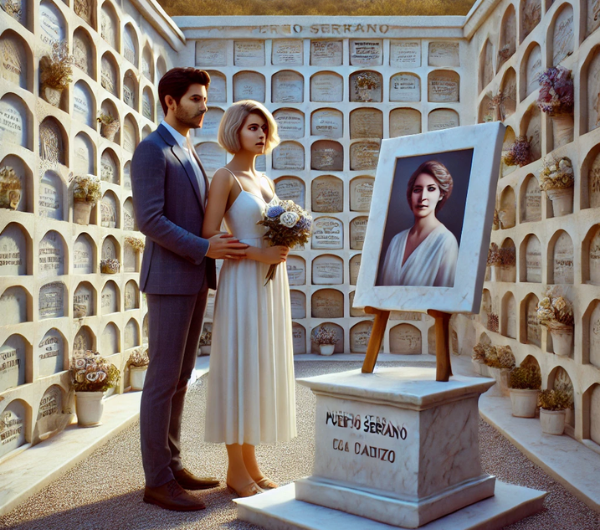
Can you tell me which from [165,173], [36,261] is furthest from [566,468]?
[36,261]

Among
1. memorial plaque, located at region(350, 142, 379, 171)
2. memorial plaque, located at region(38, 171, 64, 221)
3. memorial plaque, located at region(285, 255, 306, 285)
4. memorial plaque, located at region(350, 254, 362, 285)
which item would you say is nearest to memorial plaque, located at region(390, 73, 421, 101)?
memorial plaque, located at region(350, 142, 379, 171)

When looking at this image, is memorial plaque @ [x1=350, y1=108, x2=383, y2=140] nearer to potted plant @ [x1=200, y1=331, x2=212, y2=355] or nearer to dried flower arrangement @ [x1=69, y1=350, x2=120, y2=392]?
potted plant @ [x1=200, y1=331, x2=212, y2=355]

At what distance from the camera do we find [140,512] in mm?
2479

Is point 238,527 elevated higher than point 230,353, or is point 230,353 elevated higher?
point 230,353

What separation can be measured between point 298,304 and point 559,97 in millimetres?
3793

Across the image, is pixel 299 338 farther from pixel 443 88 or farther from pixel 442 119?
pixel 443 88

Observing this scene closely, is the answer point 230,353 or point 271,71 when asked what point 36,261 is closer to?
point 230,353

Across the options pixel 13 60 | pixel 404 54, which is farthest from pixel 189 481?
pixel 404 54

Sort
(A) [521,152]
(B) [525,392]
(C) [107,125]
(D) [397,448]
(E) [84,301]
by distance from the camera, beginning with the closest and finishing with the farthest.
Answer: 1. (D) [397,448]
2. (B) [525,392]
3. (E) [84,301]
4. (A) [521,152]
5. (C) [107,125]

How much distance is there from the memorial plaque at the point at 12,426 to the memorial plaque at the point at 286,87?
4.49m

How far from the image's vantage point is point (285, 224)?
8.35ft

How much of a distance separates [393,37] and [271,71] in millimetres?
1373

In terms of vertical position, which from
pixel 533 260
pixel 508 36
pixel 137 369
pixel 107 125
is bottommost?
pixel 137 369

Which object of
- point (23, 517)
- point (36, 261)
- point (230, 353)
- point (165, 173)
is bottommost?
point (23, 517)
